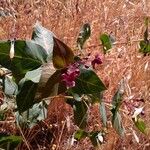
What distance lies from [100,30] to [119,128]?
60.3 inches

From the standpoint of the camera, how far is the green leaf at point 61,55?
1.94ft

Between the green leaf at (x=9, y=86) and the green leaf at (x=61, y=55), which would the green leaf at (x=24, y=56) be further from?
the green leaf at (x=9, y=86)

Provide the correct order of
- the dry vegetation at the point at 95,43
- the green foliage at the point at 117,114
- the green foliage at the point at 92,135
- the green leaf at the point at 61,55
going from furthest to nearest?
the dry vegetation at the point at 95,43 < the green foliage at the point at 92,135 < the green foliage at the point at 117,114 < the green leaf at the point at 61,55

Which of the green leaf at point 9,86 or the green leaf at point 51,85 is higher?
the green leaf at point 51,85

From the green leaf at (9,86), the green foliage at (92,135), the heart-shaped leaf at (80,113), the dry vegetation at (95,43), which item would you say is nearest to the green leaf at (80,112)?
the heart-shaped leaf at (80,113)

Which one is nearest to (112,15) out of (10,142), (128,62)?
(128,62)

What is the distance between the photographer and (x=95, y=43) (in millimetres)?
2168

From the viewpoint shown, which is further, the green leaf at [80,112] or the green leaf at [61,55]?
the green leaf at [80,112]

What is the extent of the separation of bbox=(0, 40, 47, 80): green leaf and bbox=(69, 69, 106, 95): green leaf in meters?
0.07

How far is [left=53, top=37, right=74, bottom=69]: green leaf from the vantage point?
1.94ft

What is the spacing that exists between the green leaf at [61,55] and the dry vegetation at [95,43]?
70cm

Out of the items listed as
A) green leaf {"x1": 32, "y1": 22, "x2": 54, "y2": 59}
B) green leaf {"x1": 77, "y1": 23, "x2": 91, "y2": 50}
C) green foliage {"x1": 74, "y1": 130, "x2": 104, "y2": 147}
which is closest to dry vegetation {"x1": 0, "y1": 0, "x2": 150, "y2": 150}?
green foliage {"x1": 74, "y1": 130, "x2": 104, "y2": 147}

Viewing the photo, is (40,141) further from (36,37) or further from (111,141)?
(36,37)

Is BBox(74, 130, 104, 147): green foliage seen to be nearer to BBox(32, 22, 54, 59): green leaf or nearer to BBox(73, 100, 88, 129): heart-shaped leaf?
BBox(73, 100, 88, 129): heart-shaped leaf
